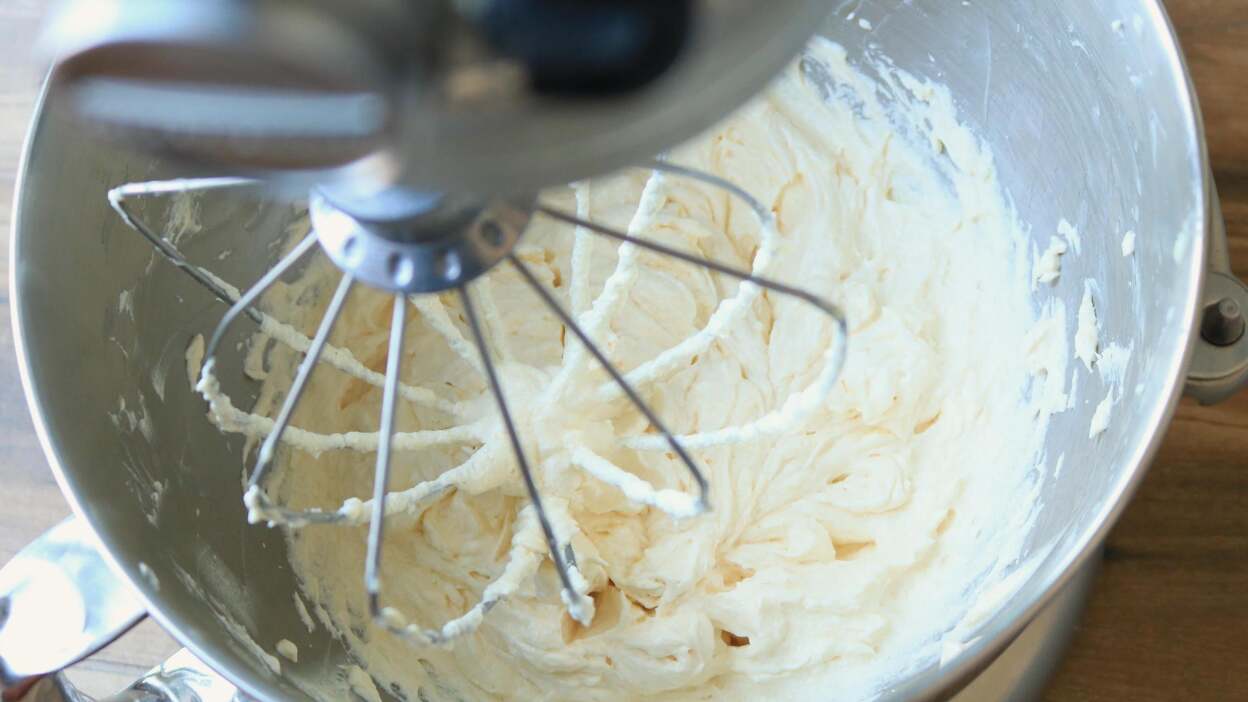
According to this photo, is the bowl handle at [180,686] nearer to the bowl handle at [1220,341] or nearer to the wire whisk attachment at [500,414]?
the wire whisk attachment at [500,414]

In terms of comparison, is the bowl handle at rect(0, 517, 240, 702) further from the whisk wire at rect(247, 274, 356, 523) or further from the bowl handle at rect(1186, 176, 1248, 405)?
the bowl handle at rect(1186, 176, 1248, 405)

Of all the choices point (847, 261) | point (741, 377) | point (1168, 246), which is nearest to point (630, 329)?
point (741, 377)

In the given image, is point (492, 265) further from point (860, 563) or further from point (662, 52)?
point (860, 563)

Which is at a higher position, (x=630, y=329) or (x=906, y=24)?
(x=906, y=24)

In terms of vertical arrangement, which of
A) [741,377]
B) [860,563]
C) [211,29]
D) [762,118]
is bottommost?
[860,563]

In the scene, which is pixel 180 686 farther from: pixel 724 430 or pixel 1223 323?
pixel 1223 323

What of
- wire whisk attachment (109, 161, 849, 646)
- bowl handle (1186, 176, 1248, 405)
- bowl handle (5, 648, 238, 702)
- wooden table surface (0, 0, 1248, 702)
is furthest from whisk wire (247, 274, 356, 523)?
bowl handle (1186, 176, 1248, 405)

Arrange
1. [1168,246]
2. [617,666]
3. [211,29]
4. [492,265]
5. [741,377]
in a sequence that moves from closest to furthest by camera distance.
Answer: [211,29], [492,265], [1168,246], [617,666], [741,377]
